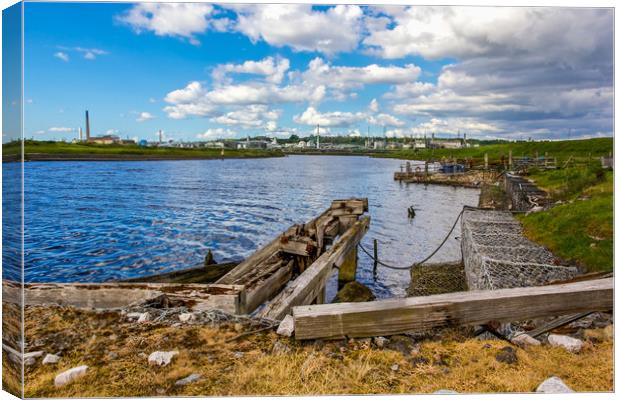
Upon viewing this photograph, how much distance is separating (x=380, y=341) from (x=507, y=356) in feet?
4.06

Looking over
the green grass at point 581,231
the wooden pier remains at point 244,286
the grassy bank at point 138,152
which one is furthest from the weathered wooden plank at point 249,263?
the grassy bank at point 138,152

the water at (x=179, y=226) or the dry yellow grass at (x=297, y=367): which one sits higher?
the dry yellow grass at (x=297, y=367)

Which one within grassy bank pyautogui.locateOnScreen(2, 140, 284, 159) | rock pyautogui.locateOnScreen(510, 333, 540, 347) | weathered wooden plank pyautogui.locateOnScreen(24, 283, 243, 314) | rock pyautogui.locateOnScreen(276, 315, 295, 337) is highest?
grassy bank pyautogui.locateOnScreen(2, 140, 284, 159)

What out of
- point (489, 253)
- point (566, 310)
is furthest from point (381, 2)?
point (489, 253)

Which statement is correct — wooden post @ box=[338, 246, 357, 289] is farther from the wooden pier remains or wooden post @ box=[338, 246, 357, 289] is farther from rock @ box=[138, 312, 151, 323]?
rock @ box=[138, 312, 151, 323]

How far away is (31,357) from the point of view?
3.98 metres

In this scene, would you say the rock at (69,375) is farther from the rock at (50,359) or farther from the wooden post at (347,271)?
the wooden post at (347,271)

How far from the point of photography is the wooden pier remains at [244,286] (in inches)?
196

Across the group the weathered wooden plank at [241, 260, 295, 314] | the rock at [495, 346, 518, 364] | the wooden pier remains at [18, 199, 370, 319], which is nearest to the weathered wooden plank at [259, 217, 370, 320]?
the wooden pier remains at [18, 199, 370, 319]

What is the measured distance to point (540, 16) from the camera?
580 centimetres

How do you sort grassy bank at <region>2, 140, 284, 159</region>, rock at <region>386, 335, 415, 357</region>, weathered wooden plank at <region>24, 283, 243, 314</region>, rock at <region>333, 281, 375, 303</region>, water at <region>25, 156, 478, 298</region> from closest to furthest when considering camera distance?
rock at <region>386, 335, 415, 357</region>, weathered wooden plank at <region>24, 283, 243, 314</region>, rock at <region>333, 281, 375, 303</region>, water at <region>25, 156, 478, 298</region>, grassy bank at <region>2, 140, 284, 159</region>

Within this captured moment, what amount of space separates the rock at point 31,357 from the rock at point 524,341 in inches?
190

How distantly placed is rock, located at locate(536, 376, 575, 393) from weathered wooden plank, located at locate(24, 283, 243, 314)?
3344 millimetres

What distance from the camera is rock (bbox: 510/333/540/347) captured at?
4223mm
